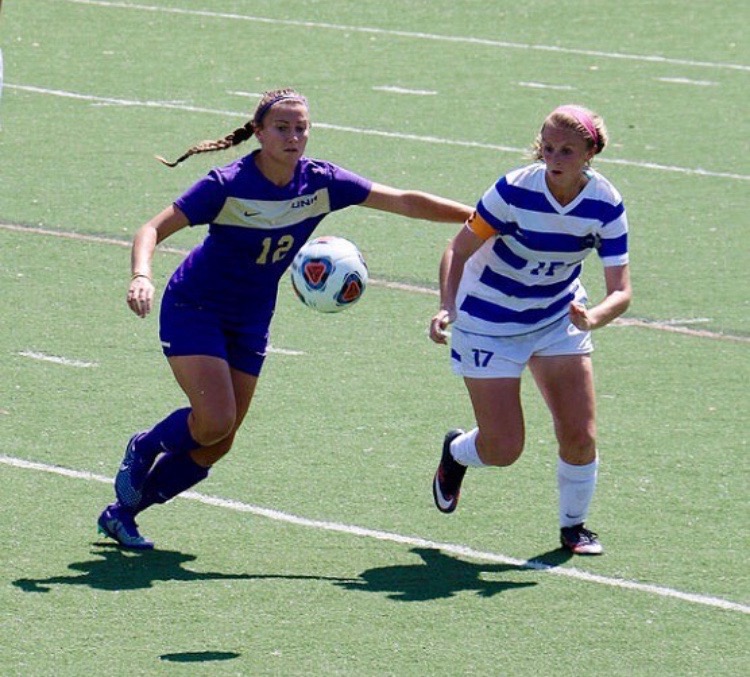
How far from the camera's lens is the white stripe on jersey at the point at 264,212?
296 inches

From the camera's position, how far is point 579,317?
7.04 metres

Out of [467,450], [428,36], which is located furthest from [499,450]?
[428,36]

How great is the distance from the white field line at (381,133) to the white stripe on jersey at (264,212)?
27.4 ft

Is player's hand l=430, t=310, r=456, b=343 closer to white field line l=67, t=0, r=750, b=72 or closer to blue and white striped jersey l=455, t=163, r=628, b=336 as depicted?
blue and white striped jersey l=455, t=163, r=628, b=336

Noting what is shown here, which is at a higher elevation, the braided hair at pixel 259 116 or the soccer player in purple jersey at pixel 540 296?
the braided hair at pixel 259 116

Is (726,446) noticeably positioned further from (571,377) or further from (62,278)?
(62,278)

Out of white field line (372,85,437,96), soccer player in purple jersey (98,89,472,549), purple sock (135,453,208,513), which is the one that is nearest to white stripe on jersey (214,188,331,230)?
soccer player in purple jersey (98,89,472,549)

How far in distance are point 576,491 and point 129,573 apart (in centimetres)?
182

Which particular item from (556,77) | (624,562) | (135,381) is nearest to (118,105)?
(556,77)

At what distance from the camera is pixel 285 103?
24.5 feet

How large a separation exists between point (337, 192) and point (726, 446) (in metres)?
2.58

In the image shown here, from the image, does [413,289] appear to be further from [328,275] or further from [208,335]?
[208,335]

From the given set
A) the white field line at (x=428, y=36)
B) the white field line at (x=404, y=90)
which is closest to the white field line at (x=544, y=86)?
the white field line at (x=404, y=90)

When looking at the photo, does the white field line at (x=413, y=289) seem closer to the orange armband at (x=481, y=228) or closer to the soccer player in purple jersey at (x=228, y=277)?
the soccer player in purple jersey at (x=228, y=277)
